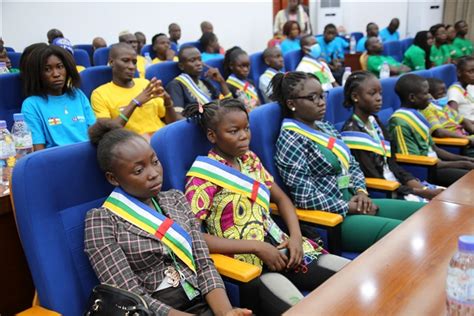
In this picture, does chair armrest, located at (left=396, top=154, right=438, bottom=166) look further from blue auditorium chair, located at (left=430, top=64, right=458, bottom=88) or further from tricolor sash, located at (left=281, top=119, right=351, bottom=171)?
blue auditorium chair, located at (left=430, top=64, right=458, bottom=88)

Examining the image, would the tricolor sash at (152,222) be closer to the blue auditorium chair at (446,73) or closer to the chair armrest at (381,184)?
the chair armrest at (381,184)

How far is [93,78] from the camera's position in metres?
3.31

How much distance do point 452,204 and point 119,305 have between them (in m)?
1.18

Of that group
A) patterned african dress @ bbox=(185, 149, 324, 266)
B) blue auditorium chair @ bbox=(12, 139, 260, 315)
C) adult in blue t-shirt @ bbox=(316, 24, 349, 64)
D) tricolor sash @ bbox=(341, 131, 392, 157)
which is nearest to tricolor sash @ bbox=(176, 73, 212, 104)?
tricolor sash @ bbox=(341, 131, 392, 157)

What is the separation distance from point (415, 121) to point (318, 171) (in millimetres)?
1029

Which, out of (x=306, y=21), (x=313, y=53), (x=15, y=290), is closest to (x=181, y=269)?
(x=15, y=290)

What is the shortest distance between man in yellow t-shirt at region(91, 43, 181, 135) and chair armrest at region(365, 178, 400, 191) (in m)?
1.26

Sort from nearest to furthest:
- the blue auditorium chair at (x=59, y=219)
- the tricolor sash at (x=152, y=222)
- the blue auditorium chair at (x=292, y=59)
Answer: the blue auditorium chair at (x=59, y=219)
the tricolor sash at (x=152, y=222)
the blue auditorium chair at (x=292, y=59)

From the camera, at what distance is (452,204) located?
1752mm

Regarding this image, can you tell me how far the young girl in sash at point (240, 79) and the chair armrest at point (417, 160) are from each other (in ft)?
5.21

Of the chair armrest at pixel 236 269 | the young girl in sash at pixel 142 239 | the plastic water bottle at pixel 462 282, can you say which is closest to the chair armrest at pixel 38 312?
the young girl in sash at pixel 142 239

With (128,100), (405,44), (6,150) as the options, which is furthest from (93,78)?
(405,44)

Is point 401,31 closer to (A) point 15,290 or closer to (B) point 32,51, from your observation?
(B) point 32,51

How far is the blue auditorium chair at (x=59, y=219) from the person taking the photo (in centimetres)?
143
